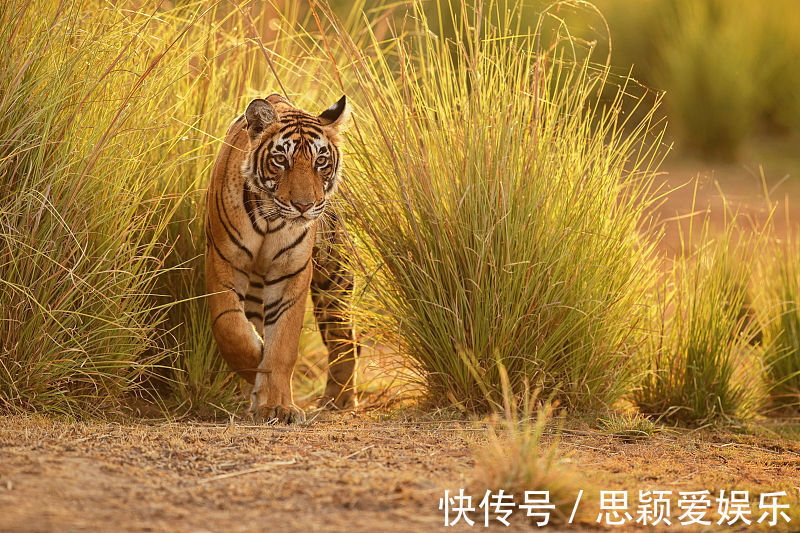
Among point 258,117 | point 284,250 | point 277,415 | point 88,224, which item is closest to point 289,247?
point 284,250

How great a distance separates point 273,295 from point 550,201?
122cm

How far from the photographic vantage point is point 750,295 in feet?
18.0

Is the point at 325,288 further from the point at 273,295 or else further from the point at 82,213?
the point at 82,213

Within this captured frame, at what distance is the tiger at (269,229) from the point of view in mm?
3766

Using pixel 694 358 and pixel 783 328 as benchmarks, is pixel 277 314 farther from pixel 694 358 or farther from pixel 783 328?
pixel 783 328

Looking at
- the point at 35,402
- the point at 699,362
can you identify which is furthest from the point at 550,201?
the point at 35,402

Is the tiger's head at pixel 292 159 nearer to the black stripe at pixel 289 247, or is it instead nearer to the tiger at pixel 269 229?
the tiger at pixel 269 229

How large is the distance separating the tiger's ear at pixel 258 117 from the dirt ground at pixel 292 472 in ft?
3.89

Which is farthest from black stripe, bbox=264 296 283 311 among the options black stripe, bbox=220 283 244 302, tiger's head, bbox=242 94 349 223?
tiger's head, bbox=242 94 349 223

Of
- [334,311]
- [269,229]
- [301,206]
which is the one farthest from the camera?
[334,311]

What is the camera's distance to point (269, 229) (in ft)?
12.8

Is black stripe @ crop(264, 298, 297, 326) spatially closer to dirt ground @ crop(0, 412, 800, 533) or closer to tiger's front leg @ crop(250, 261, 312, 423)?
tiger's front leg @ crop(250, 261, 312, 423)

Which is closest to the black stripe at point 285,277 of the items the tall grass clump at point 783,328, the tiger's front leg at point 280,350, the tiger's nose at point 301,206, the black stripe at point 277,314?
the tiger's front leg at point 280,350

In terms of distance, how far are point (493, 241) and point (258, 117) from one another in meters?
1.08
